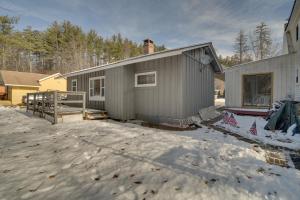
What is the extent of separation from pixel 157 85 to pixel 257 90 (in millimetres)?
6564

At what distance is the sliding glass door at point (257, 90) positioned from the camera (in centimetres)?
1018

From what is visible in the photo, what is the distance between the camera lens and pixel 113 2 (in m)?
13.6

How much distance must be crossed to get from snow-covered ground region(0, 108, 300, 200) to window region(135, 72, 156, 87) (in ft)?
12.3

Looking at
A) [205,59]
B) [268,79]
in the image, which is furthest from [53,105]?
[268,79]

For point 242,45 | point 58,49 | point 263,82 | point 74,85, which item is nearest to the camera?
point 263,82

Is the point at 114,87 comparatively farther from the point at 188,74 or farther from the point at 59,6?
the point at 59,6

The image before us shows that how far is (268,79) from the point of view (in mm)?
10109

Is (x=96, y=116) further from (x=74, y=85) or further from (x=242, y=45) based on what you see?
(x=242, y=45)

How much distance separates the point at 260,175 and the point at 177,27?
62.7 ft

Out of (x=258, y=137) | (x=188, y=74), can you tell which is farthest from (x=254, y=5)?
(x=258, y=137)

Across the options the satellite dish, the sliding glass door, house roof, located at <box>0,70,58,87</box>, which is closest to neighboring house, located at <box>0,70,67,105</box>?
house roof, located at <box>0,70,58,87</box>

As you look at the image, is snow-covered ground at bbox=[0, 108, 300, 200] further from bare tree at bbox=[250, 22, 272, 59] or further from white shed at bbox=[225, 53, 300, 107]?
bare tree at bbox=[250, 22, 272, 59]

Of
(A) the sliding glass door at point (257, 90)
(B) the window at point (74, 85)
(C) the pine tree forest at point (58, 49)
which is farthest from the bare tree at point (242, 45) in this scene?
(B) the window at point (74, 85)

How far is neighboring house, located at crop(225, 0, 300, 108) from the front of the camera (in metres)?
9.20
